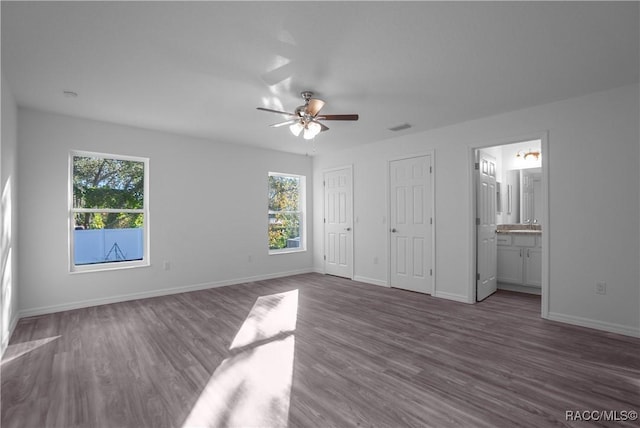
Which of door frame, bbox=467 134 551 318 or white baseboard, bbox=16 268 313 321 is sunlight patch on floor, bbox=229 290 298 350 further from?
door frame, bbox=467 134 551 318

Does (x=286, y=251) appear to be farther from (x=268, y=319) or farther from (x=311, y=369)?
(x=311, y=369)

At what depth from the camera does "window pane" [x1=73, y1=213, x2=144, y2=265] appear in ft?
14.0

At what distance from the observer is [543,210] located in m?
3.71

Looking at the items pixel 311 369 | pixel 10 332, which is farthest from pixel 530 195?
pixel 10 332

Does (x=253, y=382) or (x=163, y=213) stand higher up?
(x=163, y=213)

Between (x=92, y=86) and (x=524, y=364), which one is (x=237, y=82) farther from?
(x=524, y=364)

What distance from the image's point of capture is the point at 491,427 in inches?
69.7

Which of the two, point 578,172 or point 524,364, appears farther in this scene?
point 578,172

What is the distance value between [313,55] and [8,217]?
330 cm

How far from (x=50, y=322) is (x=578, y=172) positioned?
6.10 meters

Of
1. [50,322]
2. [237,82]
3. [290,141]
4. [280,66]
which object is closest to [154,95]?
[237,82]

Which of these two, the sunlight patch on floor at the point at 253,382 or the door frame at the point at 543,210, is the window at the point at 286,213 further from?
the door frame at the point at 543,210

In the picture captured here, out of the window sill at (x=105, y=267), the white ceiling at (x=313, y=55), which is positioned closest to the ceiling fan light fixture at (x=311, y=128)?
the white ceiling at (x=313, y=55)

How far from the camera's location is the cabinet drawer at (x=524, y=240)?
4969 millimetres
